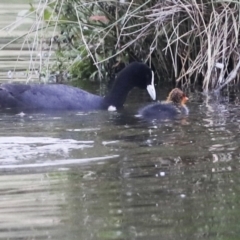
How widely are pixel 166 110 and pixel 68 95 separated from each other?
123cm

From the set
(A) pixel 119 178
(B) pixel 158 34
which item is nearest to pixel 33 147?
(A) pixel 119 178

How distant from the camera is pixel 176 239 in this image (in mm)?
4645

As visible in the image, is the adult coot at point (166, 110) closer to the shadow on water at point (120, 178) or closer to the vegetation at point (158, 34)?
the shadow on water at point (120, 178)

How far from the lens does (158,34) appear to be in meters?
11.3

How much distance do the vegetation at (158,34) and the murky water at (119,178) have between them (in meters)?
1.73

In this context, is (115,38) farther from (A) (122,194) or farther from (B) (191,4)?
(A) (122,194)

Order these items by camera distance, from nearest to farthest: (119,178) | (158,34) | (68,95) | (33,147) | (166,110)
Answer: (119,178)
(33,147)
(166,110)
(68,95)
(158,34)

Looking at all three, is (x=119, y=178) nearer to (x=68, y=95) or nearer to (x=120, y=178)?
(x=120, y=178)

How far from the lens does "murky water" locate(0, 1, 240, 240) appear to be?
16.2 feet

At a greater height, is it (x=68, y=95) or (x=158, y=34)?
(x=158, y=34)

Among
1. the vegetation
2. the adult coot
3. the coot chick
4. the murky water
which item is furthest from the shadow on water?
the vegetation

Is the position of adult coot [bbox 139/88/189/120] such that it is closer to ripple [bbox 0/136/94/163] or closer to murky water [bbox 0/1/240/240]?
murky water [bbox 0/1/240/240]

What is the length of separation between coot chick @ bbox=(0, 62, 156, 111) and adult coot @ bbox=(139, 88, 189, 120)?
0.73 meters

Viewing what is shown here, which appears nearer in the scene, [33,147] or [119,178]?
[119,178]
